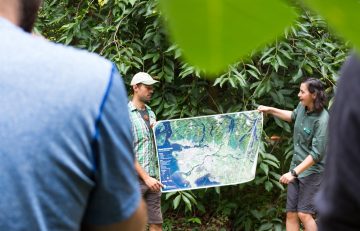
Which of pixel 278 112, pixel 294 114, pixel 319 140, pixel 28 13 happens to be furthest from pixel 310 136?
pixel 28 13

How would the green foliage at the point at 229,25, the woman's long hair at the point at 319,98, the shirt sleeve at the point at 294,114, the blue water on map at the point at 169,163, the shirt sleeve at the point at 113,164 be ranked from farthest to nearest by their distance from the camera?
the blue water on map at the point at 169,163
the shirt sleeve at the point at 294,114
the woman's long hair at the point at 319,98
the shirt sleeve at the point at 113,164
the green foliage at the point at 229,25

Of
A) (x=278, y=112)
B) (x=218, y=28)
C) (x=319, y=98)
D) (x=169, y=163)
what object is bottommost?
(x=169, y=163)

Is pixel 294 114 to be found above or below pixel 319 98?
below

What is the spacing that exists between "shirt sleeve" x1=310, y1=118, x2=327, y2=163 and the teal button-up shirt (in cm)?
89

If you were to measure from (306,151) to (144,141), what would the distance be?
91 cm

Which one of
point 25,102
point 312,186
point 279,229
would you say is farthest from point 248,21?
point 279,229

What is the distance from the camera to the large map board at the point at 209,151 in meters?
3.44

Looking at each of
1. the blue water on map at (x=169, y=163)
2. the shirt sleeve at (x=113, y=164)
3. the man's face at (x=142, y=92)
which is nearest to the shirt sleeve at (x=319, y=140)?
the blue water on map at (x=169, y=163)

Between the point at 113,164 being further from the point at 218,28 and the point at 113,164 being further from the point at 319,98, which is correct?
the point at 319,98

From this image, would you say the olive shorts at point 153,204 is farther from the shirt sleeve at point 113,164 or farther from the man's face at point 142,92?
the shirt sleeve at point 113,164

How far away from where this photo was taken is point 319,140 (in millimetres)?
3086

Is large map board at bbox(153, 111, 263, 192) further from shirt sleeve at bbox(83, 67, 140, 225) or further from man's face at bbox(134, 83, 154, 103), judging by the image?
shirt sleeve at bbox(83, 67, 140, 225)

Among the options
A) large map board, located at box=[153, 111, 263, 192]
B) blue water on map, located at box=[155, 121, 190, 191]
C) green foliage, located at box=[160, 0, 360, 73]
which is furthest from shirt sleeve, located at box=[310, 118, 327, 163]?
green foliage, located at box=[160, 0, 360, 73]

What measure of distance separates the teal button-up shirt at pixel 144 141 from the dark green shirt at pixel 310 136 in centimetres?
81
